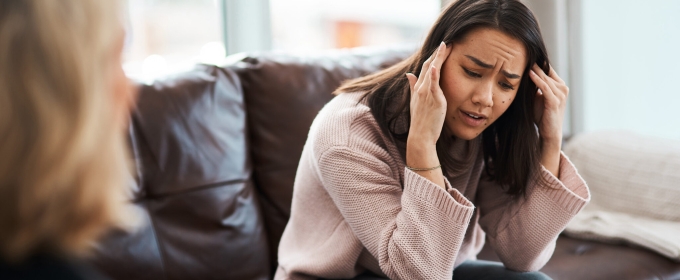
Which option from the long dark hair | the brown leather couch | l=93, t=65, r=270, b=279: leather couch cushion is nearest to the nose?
the long dark hair

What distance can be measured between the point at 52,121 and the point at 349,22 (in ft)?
8.75

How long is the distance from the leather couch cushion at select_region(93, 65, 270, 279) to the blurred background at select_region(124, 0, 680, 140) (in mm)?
664

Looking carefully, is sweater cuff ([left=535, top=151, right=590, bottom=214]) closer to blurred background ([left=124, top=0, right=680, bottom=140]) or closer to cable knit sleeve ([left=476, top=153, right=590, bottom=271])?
cable knit sleeve ([left=476, top=153, right=590, bottom=271])

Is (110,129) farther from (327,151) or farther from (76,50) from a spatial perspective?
(327,151)

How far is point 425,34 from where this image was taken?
4.97 ft

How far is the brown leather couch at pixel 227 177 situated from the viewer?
5.54ft

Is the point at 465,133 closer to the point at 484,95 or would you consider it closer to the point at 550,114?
the point at 484,95

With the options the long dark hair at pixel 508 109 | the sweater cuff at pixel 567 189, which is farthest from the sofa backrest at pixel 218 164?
the sweater cuff at pixel 567 189

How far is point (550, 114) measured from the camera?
1.52 m

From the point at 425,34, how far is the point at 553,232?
1.77 feet

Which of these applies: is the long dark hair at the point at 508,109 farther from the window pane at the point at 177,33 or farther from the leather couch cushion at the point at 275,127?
the window pane at the point at 177,33

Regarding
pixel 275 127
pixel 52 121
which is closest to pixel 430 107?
pixel 275 127

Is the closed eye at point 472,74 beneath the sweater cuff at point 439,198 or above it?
above

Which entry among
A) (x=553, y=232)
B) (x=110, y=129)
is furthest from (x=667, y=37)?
(x=110, y=129)
